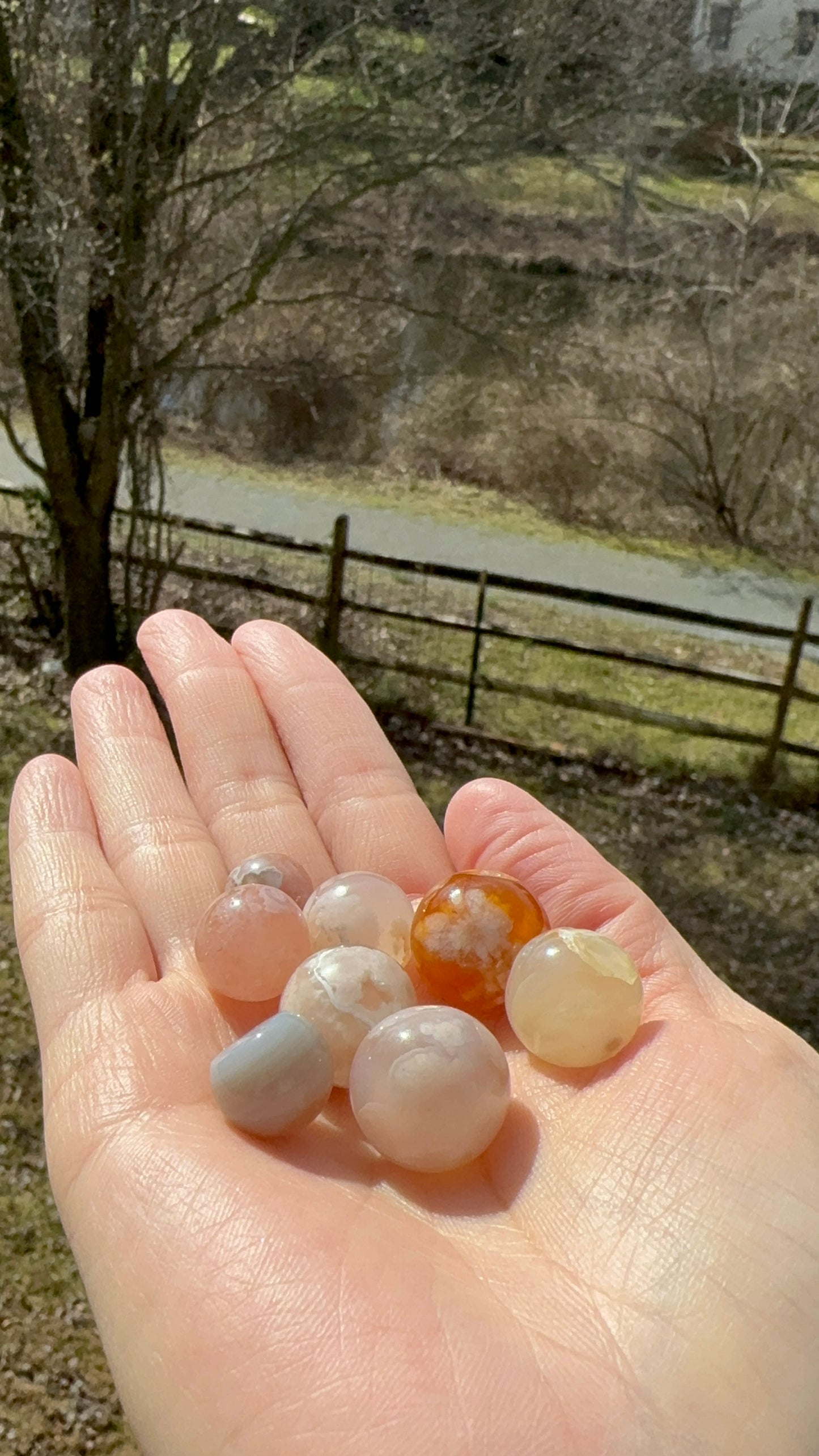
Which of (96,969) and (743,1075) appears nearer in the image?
(743,1075)

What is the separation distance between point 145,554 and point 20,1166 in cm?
260

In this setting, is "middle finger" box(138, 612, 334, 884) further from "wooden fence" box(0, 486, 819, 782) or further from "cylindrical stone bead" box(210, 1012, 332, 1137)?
"wooden fence" box(0, 486, 819, 782)

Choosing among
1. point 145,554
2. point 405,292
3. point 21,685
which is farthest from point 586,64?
point 21,685

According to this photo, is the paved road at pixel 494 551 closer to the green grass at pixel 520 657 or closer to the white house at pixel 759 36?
the green grass at pixel 520 657

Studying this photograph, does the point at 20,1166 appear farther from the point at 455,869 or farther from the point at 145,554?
the point at 145,554

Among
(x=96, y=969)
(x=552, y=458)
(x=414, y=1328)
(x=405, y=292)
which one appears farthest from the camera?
(x=552, y=458)

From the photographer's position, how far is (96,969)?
1.32 metres

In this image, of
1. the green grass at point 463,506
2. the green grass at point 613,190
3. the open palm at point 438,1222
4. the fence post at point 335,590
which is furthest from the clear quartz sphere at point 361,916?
the green grass at point 463,506

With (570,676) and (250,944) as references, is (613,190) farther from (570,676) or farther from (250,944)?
(250,944)

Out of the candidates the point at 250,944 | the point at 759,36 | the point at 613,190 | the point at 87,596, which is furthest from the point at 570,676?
the point at 250,944

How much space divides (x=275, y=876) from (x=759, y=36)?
137 inches

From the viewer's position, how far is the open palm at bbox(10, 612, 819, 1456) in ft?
2.97

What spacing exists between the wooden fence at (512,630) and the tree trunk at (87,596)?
175 mm

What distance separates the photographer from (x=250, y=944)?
1.33m
